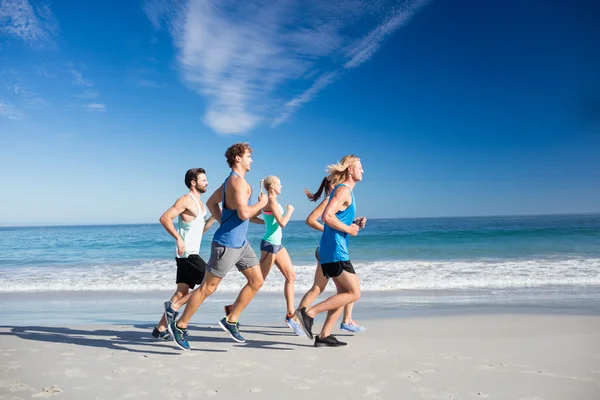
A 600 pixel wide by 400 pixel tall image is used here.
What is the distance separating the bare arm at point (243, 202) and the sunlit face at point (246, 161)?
206 millimetres

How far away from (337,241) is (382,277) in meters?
7.78

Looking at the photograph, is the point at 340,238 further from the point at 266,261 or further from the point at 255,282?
the point at 266,261

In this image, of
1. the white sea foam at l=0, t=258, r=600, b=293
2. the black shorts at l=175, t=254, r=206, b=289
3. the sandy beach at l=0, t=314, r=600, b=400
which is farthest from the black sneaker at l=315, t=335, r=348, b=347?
the white sea foam at l=0, t=258, r=600, b=293

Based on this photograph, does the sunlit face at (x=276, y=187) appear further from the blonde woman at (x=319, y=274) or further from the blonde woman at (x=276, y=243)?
the blonde woman at (x=319, y=274)

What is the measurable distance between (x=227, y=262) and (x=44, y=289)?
867 cm

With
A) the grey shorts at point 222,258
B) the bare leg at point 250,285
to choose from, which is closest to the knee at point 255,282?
the bare leg at point 250,285

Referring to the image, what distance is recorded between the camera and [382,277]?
459 inches

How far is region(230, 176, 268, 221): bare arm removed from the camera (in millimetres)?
4012

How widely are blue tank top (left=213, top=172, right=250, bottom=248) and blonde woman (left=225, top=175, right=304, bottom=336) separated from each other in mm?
711

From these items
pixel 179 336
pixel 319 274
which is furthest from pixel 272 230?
pixel 179 336

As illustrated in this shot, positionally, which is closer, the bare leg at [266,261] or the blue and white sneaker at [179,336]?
the blue and white sneaker at [179,336]

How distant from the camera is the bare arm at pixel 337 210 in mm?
4086

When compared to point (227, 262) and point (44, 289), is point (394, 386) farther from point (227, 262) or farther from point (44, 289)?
point (44, 289)

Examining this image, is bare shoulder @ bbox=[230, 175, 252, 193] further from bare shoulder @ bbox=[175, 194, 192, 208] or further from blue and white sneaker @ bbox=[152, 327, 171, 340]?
blue and white sneaker @ bbox=[152, 327, 171, 340]
